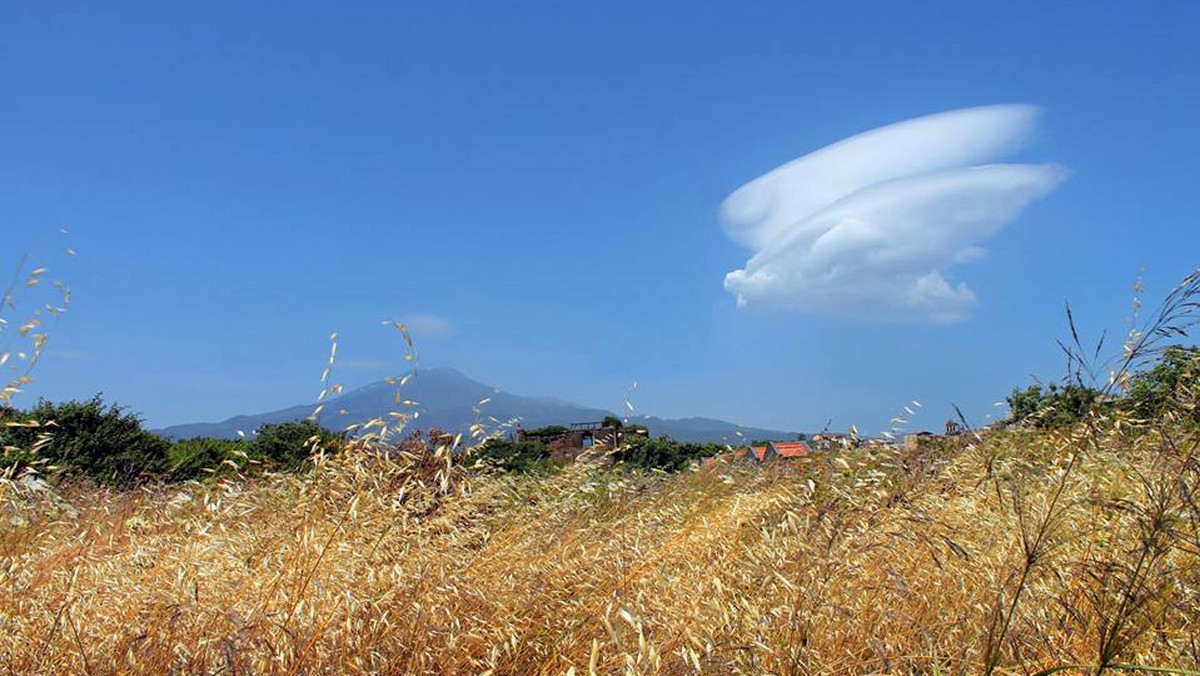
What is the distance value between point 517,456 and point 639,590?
719 centimetres

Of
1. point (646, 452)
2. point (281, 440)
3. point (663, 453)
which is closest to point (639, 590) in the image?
point (281, 440)

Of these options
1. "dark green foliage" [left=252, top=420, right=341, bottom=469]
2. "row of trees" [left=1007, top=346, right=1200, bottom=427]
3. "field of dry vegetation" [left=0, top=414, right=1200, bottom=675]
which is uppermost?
"row of trees" [left=1007, top=346, right=1200, bottom=427]

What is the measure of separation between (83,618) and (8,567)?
13.4 inches

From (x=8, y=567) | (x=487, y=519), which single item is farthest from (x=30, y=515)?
(x=487, y=519)

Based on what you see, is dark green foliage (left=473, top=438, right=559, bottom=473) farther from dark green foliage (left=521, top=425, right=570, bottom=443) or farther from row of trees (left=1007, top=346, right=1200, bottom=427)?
dark green foliage (left=521, top=425, right=570, bottom=443)

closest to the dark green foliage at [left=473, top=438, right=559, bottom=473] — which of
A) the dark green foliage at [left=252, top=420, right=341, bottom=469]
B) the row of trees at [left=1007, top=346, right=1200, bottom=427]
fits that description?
the dark green foliage at [left=252, top=420, right=341, bottom=469]

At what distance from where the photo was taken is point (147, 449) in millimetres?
12141

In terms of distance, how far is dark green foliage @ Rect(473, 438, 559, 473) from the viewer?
26.6 feet

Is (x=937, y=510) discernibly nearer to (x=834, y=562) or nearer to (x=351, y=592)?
(x=834, y=562)

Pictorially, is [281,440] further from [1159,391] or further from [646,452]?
[1159,391]

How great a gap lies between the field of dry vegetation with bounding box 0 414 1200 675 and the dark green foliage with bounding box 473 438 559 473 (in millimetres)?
→ 3093

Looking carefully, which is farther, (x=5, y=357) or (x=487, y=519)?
(x=487, y=519)

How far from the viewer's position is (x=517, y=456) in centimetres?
995

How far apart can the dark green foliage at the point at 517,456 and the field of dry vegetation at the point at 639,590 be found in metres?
3.09
